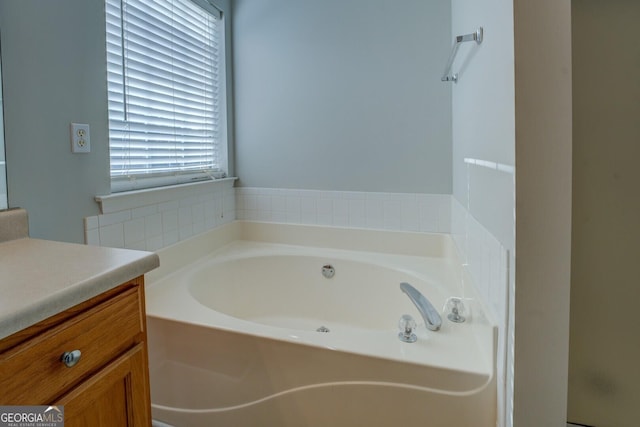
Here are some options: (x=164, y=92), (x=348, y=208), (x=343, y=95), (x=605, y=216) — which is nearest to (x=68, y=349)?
(x=605, y=216)

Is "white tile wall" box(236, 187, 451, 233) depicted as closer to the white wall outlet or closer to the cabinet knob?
the white wall outlet

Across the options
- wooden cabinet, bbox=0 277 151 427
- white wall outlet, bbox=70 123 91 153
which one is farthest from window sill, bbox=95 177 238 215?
wooden cabinet, bbox=0 277 151 427

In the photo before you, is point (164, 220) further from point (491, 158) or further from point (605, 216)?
point (605, 216)

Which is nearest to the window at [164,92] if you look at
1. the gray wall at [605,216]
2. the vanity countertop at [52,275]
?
the vanity countertop at [52,275]

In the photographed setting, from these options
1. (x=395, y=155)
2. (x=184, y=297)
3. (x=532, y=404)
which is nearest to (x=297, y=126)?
(x=395, y=155)

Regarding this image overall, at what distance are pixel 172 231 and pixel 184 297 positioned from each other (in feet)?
1.48

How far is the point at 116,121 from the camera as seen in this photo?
60.6 inches

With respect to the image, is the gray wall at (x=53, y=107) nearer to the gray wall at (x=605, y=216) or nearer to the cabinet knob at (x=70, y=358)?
the cabinet knob at (x=70, y=358)

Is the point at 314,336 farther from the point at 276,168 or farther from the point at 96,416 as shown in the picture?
the point at 276,168

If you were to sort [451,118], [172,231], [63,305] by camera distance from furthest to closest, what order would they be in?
[451,118], [172,231], [63,305]

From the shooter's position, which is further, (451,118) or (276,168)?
(276,168)

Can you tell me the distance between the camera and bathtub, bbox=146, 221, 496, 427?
1.05 meters

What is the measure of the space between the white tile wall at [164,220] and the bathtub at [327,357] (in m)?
0.09

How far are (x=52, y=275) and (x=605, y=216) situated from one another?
1.39 metres
